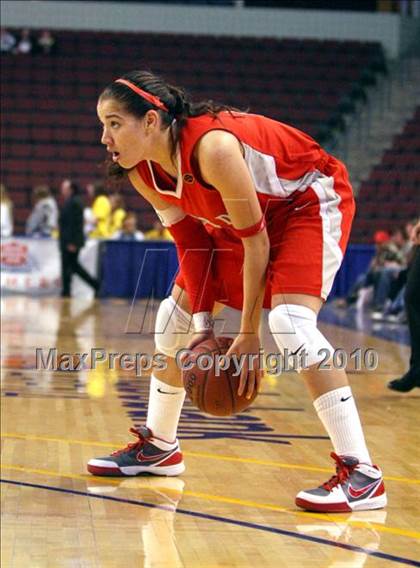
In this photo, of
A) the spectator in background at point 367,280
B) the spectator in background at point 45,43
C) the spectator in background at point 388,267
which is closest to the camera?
the spectator in background at point 388,267

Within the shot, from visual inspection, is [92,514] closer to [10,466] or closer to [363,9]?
[10,466]

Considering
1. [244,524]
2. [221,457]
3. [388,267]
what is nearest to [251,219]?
[244,524]

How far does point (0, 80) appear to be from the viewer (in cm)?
1745

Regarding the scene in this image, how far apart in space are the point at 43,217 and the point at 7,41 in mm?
3139

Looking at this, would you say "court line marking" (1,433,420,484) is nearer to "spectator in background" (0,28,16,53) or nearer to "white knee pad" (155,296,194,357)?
"white knee pad" (155,296,194,357)

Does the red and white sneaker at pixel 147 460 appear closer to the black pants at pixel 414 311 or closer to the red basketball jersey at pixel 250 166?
the red basketball jersey at pixel 250 166

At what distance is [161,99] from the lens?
3.63 m

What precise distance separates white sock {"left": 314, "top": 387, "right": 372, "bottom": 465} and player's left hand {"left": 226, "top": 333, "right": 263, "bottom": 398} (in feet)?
0.88

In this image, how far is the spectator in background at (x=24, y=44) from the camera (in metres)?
17.8

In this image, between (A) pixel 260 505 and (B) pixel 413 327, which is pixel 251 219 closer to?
(A) pixel 260 505

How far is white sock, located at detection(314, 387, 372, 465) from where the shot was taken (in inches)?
148

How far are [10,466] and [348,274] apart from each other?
37.9ft

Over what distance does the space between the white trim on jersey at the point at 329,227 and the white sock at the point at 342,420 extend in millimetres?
301

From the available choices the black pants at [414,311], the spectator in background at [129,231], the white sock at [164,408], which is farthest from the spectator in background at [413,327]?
the spectator in background at [129,231]
